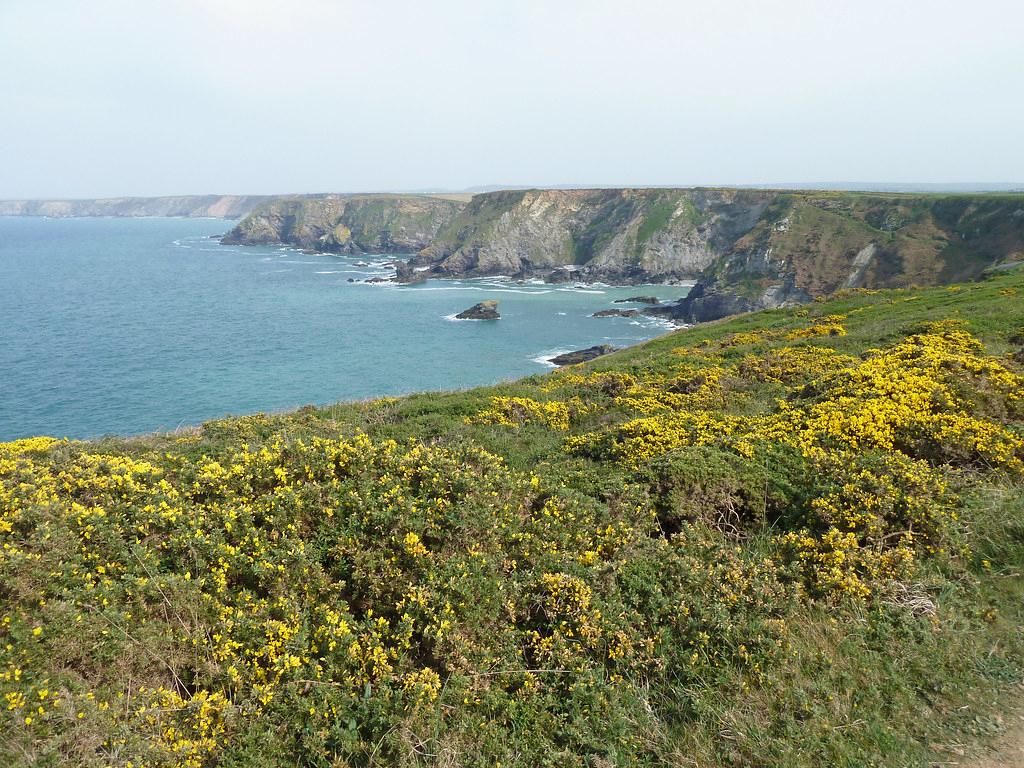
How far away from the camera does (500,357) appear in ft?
212

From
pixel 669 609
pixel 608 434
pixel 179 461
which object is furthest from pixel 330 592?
pixel 608 434

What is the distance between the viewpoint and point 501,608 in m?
5.55

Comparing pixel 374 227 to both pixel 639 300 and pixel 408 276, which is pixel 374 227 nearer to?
pixel 408 276

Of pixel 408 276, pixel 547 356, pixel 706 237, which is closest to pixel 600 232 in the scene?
pixel 706 237

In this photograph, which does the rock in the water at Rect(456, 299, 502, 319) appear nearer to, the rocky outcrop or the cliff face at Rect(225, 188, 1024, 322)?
the rocky outcrop

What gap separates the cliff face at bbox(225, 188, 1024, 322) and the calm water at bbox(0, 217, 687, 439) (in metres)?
13.5

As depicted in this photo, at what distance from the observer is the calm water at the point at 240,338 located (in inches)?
1875

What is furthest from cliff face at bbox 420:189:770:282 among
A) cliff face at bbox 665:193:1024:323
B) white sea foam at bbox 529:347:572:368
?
white sea foam at bbox 529:347:572:368

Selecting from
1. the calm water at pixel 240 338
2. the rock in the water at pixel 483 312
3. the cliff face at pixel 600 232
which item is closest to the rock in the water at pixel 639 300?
the calm water at pixel 240 338

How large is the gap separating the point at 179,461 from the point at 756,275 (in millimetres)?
95962

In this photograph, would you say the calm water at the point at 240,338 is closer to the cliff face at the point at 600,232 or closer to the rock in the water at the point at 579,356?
the rock in the water at the point at 579,356

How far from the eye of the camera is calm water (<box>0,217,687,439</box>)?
4762cm

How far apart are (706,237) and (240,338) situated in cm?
10381

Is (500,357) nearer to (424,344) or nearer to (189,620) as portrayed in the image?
(424,344)
